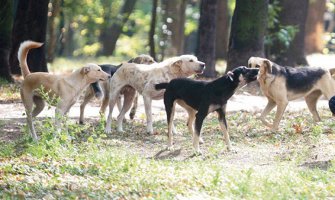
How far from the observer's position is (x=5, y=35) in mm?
20906

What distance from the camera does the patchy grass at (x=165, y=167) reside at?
368 inches

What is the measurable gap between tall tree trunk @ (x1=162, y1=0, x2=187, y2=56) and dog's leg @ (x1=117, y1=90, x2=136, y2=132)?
62.8ft

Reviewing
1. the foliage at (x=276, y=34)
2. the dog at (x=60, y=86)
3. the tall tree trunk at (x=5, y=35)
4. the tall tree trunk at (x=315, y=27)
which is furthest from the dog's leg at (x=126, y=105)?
the tall tree trunk at (x=315, y=27)

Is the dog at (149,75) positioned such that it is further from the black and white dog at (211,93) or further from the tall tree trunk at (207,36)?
the tall tree trunk at (207,36)

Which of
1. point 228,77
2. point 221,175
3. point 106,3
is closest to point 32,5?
point 228,77

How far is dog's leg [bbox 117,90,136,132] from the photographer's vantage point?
14.9 metres

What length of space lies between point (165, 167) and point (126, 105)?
4597 millimetres

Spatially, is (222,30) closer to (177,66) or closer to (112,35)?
(112,35)

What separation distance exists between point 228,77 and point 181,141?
184 centimetres

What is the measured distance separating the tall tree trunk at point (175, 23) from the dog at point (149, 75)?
19599 mm

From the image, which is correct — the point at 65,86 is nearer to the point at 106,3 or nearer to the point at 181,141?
the point at 181,141

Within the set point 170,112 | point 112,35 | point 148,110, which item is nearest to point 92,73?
point 148,110

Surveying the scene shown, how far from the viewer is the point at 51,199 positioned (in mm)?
8836

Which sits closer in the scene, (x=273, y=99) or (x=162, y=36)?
(x=273, y=99)
